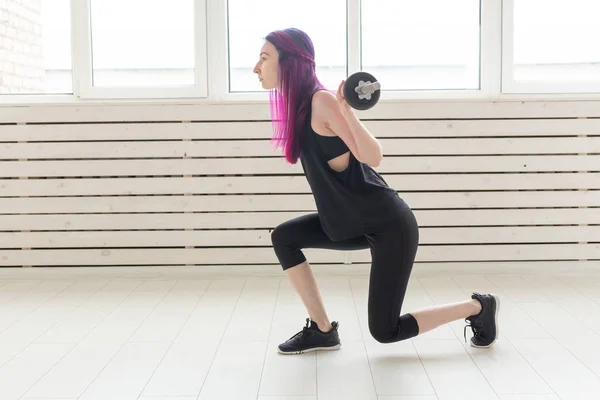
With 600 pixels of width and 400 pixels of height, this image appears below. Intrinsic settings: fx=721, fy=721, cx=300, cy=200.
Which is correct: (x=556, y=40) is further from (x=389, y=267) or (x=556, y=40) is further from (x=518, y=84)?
(x=389, y=267)

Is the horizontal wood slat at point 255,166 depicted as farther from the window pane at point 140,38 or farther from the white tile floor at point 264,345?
the white tile floor at point 264,345

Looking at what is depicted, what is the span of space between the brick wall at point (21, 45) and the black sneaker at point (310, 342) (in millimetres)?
2725

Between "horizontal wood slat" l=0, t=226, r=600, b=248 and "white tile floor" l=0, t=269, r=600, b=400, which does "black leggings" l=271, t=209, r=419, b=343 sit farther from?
"horizontal wood slat" l=0, t=226, r=600, b=248

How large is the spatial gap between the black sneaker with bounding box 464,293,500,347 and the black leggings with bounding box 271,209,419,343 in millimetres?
310

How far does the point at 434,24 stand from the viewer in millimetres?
4660

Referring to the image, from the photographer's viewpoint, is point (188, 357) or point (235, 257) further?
point (235, 257)

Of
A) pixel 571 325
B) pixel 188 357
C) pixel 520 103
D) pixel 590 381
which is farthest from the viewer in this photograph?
pixel 520 103

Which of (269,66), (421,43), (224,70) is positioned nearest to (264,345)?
(269,66)

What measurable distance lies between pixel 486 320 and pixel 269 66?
1359 mm

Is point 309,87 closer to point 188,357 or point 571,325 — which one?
point 188,357

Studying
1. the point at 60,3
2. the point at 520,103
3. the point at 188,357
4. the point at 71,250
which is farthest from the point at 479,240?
the point at 60,3

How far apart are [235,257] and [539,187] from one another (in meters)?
1.95

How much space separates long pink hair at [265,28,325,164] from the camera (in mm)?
2729

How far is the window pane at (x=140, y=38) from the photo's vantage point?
15.3 ft
